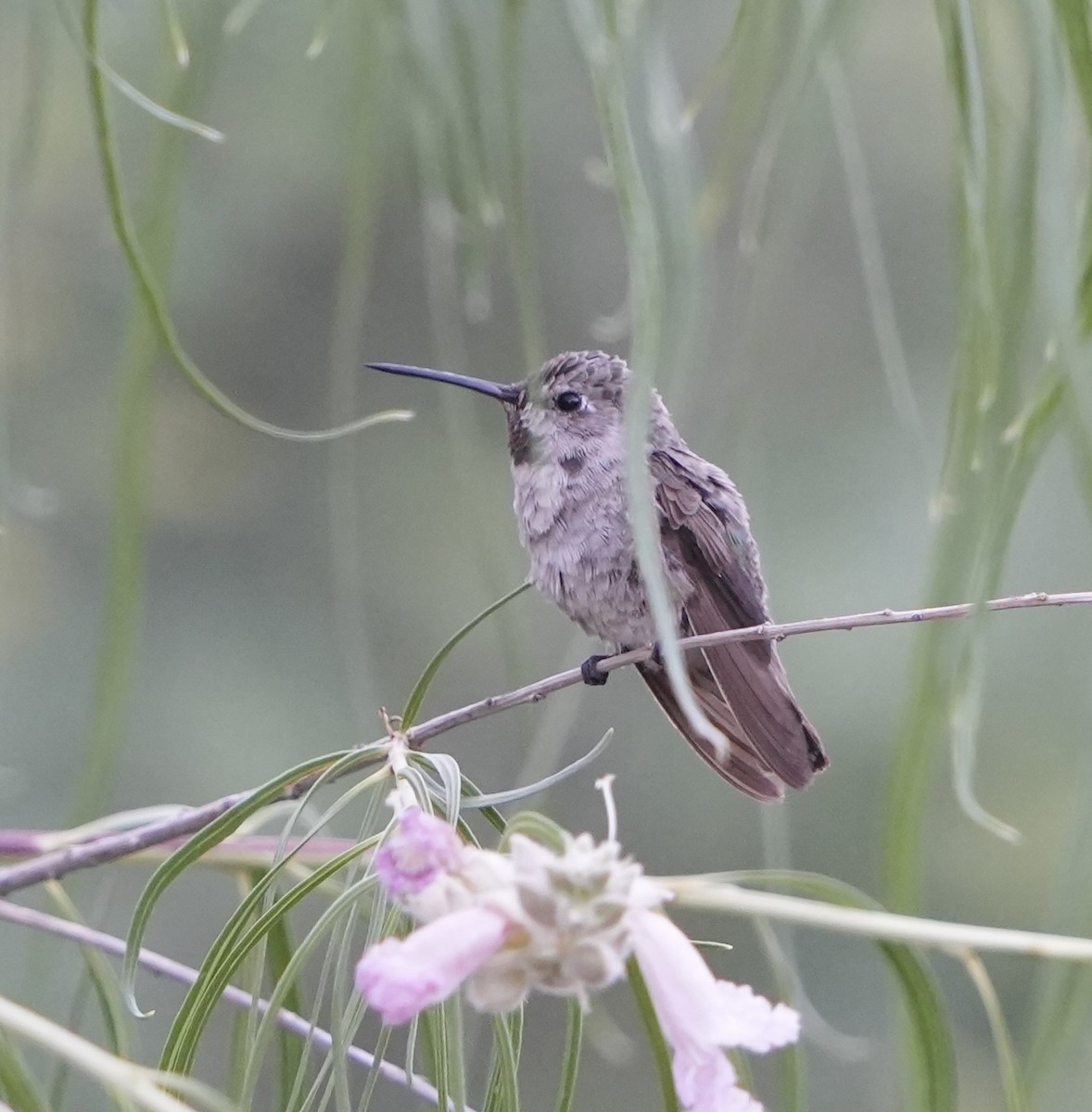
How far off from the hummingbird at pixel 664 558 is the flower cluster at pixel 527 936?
1.49 meters

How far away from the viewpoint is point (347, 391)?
1.17 metres

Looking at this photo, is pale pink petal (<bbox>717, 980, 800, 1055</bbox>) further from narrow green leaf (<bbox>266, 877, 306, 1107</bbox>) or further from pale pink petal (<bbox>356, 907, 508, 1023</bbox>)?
narrow green leaf (<bbox>266, 877, 306, 1107</bbox>)

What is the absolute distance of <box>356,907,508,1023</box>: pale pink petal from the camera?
0.60m

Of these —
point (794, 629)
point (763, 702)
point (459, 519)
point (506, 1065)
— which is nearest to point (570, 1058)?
point (506, 1065)

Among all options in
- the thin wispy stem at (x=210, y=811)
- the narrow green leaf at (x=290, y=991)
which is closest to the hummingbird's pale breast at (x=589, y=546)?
the thin wispy stem at (x=210, y=811)

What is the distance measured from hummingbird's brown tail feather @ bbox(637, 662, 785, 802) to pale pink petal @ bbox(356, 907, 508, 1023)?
1.34 meters

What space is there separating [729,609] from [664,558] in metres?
0.15

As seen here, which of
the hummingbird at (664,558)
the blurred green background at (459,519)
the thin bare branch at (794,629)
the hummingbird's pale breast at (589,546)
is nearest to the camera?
the thin bare branch at (794,629)

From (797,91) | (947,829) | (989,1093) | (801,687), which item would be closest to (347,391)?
(797,91)

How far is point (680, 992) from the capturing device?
2.29 ft

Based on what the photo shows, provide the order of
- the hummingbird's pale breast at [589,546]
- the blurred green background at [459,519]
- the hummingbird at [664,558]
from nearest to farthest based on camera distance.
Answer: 1. the hummingbird at [664,558]
2. the hummingbird's pale breast at [589,546]
3. the blurred green background at [459,519]

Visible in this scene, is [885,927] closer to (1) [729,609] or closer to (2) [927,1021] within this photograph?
(2) [927,1021]

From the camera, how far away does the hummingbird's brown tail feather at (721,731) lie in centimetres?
217

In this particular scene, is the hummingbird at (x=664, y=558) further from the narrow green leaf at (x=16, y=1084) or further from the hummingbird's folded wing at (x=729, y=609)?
the narrow green leaf at (x=16, y=1084)
